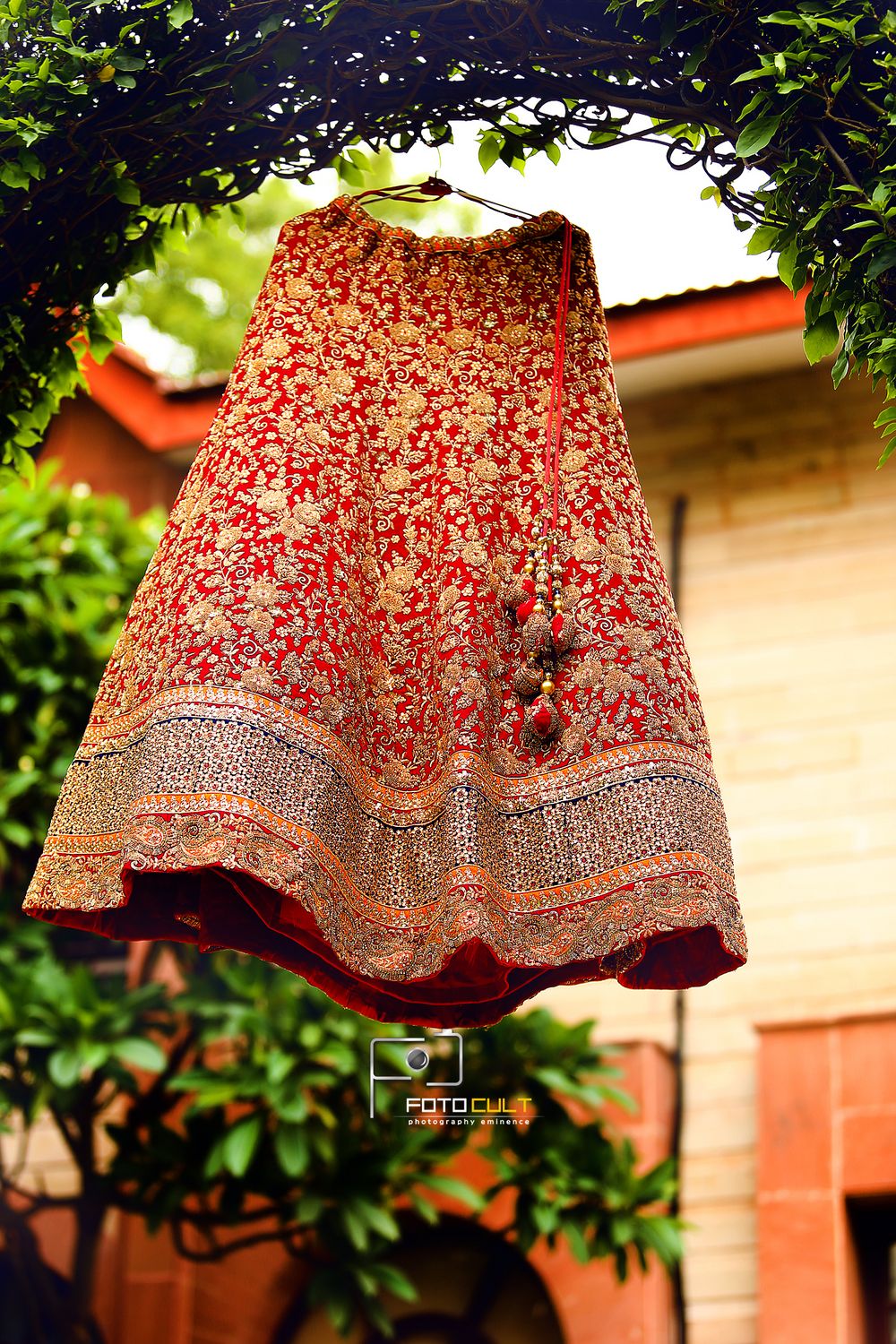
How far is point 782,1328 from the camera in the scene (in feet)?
14.9

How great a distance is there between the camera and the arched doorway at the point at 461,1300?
201 inches

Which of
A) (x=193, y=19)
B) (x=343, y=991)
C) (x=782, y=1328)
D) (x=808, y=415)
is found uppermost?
(x=808, y=415)

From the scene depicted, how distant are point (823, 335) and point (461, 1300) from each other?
3795mm

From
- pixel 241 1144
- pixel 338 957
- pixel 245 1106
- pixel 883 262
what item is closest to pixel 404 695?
pixel 338 957

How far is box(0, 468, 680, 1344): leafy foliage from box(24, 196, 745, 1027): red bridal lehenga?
2.37m

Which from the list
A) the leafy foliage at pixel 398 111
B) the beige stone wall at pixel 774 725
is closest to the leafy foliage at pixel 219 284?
the beige stone wall at pixel 774 725

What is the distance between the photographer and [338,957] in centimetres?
210

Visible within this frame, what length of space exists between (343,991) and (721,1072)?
306 centimetres

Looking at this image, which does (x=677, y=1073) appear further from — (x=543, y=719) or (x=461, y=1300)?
(x=543, y=719)

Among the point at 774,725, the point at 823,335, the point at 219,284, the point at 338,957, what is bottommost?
the point at 338,957

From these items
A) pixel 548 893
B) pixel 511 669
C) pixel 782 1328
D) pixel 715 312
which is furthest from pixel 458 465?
pixel 715 312

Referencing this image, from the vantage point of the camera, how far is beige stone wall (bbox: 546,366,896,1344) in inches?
202

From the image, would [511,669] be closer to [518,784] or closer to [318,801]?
[518,784]

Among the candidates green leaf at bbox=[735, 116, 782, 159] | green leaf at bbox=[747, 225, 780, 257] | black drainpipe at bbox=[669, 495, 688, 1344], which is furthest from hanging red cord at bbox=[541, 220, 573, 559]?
black drainpipe at bbox=[669, 495, 688, 1344]
